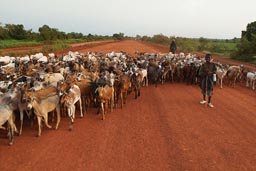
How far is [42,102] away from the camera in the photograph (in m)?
8.23

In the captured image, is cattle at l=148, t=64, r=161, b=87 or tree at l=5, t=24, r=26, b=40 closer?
cattle at l=148, t=64, r=161, b=87

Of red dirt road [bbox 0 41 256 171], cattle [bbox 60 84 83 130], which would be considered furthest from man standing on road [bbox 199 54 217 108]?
cattle [bbox 60 84 83 130]

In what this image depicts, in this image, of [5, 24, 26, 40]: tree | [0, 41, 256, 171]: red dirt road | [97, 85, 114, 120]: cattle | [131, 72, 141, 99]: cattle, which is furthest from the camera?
[5, 24, 26, 40]: tree

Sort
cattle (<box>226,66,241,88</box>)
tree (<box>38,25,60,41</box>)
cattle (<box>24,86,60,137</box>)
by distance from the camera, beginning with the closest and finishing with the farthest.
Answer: cattle (<box>24,86,60,137</box>) → cattle (<box>226,66,241,88</box>) → tree (<box>38,25,60,41</box>)

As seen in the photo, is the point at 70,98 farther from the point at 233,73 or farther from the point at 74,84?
the point at 233,73

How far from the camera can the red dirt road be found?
6.47 meters

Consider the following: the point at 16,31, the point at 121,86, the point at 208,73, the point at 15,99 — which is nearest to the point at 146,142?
the point at 15,99

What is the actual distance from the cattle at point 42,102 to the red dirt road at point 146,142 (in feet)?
1.61

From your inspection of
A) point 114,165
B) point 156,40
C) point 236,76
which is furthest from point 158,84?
point 156,40

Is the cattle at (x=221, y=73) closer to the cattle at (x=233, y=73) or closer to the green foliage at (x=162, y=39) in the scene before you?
the cattle at (x=233, y=73)

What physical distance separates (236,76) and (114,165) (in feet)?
39.9

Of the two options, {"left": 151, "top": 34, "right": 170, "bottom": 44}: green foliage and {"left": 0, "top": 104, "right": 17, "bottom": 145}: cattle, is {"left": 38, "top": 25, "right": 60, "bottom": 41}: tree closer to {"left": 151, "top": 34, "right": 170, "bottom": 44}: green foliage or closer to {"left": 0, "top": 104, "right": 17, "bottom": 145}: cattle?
{"left": 151, "top": 34, "right": 170, "bottom": 44}: green foliage

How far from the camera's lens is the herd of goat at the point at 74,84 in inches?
321

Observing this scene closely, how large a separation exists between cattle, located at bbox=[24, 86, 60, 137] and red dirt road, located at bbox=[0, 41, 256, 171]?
1.61 feet
